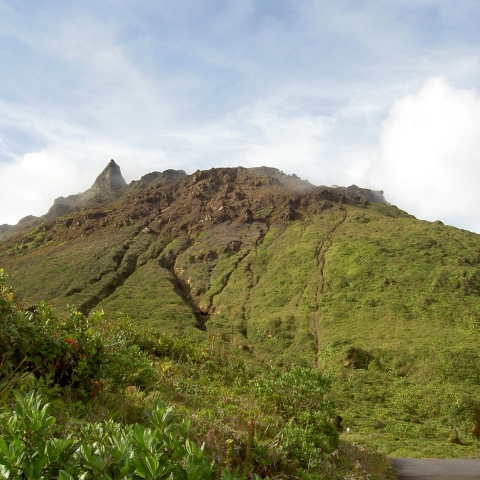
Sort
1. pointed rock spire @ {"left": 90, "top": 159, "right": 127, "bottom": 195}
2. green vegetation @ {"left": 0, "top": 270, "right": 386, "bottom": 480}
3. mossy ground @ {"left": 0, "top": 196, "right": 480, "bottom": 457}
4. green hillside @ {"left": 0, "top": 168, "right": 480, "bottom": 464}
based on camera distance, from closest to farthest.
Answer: green vegetation @ {"left": 0, "top": 270, "right": 386, "bottom": 480}, mossy ground @ {"left": 0, "top": 196, "right": 480, "bottom": 457}, green hillside @ {"left": 0, "top": 168, "right": 480, "bottom": 464}, pointed rock spire @ {"left": 90, "top": 159, "right": 127, "bottom": 195}

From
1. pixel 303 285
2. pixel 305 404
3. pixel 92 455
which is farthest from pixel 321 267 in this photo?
pixel 92 455

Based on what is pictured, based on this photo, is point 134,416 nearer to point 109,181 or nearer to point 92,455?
point 92,455

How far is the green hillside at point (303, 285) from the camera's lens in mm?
31750

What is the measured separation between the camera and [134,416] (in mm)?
6316

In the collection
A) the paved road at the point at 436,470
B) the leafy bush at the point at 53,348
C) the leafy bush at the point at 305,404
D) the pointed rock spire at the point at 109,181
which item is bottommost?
the paved road at the point at 436,470

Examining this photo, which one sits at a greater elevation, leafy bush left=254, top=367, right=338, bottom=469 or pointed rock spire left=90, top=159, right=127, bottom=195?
pointed rock spire left=90, top=159, right=127, bottom=195

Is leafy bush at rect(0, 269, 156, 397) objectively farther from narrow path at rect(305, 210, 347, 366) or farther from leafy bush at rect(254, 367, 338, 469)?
narrow path at rect(305, 210, 347, 366)

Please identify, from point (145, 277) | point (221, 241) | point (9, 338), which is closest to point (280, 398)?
point (9, 338)

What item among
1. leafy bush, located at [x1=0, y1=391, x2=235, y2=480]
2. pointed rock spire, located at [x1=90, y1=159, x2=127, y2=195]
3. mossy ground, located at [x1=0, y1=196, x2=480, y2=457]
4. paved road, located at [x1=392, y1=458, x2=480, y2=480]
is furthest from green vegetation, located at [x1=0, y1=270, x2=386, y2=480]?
pointed rock spire, located at [x1=90, y1=159, x2=127, y2=195]

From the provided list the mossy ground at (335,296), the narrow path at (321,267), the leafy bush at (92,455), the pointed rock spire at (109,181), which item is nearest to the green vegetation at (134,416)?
the leafy bush at (92,455)

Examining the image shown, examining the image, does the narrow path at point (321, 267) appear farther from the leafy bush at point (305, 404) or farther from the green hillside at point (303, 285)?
the leafy bush at point (305, 404)

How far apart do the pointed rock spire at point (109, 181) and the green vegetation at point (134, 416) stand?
127 metres

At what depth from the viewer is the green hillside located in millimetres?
31750

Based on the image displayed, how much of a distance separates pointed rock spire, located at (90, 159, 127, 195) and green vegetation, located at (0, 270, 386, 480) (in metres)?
127
